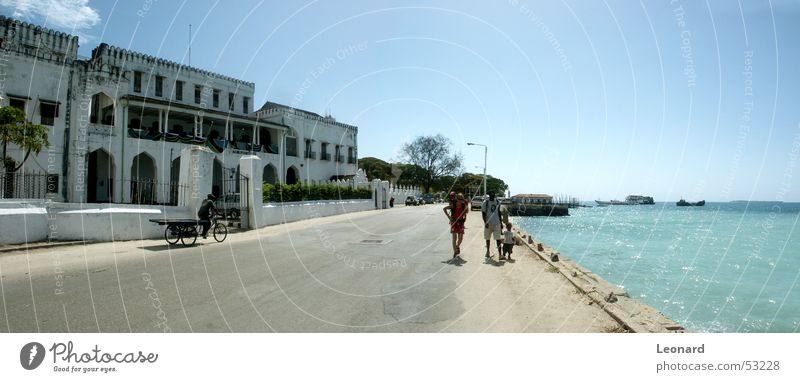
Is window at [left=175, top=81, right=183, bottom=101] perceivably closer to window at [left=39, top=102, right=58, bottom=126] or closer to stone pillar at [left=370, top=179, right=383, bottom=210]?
window at [left=39, top=102, right=58, bottom=126]

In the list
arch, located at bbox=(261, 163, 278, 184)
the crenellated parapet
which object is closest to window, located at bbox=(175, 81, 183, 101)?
the crenellated parapet

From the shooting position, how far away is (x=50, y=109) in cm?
2273

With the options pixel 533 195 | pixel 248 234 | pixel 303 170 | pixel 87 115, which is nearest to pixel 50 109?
pixel 87 115

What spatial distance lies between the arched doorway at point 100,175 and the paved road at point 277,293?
17.8m

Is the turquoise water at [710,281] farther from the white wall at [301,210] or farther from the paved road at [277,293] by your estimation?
the white wall at [301,210]

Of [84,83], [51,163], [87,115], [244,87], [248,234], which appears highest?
[244,87]

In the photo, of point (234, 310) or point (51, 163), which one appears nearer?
point (234, 310)

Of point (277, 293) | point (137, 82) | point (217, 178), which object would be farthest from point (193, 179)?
point (137, 82)

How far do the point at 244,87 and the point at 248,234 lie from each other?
28.6 m

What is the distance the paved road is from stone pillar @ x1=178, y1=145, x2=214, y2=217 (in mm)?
4325

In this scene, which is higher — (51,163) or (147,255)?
(51,163)

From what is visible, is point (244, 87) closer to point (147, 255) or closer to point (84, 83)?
point (84, 83)

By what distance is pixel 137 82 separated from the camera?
104ft
